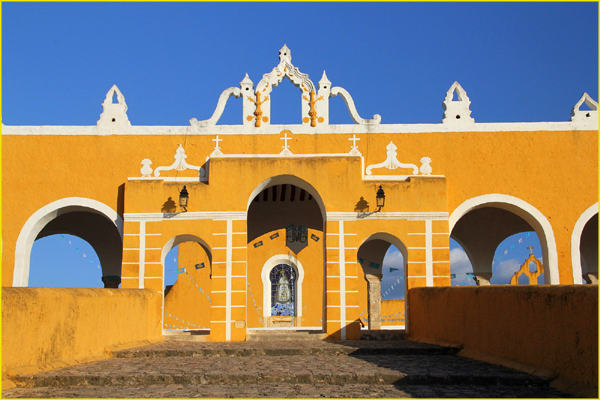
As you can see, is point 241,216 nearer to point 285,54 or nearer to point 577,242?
point 285,54

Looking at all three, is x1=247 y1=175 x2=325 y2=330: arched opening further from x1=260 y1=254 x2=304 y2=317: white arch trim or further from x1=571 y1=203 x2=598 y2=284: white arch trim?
x1=571 y1=203 x2=598 y2=284: white arch trim

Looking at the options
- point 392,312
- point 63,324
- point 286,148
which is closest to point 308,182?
point 286,148

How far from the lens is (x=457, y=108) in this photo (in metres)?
11.8

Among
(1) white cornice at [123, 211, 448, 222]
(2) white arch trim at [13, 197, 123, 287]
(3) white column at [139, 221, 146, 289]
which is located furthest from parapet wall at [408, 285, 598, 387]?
(2) white arch trim at [13, 197, 123, 287]

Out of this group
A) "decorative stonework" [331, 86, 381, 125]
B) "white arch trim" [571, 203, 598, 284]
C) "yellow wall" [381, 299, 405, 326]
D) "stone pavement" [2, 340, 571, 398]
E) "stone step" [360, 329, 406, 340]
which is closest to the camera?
"stone pavement" [2, 340, 571, 398]

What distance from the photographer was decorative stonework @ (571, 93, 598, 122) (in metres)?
11.6

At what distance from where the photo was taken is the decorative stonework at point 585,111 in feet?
38.2

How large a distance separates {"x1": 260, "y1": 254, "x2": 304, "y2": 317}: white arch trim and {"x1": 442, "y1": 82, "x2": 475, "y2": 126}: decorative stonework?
6305 millimetres

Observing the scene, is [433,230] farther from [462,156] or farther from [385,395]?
[385,395]

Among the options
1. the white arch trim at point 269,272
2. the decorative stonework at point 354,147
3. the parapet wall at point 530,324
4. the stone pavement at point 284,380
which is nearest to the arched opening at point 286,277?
the white arch trim at point 269,272

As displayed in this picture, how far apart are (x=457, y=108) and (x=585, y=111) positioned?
2.61m

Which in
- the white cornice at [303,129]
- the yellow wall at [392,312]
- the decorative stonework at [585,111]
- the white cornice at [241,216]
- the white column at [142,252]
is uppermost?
the decorative stonework at [585,111]

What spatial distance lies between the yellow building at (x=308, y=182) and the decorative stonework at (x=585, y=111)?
0.04 metres

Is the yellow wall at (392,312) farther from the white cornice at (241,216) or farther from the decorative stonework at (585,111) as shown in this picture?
the decorative stonework at (585,111)
